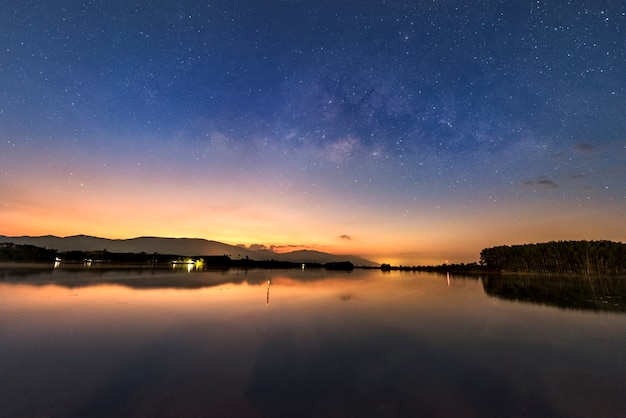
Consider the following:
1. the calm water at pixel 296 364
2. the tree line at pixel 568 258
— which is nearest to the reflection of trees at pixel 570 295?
the calm water at pixel 296 364

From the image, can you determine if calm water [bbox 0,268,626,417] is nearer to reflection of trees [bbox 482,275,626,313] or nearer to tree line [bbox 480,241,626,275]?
reflection of trees [bbox 482,275,626,313]

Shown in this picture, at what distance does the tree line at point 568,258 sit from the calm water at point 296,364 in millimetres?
125835

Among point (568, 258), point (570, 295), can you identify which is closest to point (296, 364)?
point (570, 295)

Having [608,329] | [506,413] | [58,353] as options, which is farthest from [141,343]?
[608,329]

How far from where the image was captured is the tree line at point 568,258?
388 feet

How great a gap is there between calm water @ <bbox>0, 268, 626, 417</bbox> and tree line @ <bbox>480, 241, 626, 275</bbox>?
126 m

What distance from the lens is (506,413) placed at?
28.5 feet

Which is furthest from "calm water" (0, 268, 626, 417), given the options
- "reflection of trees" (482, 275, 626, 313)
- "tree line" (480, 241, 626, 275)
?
"tree line" (480, 241, 626, 275)

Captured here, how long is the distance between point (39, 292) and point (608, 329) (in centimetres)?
4341

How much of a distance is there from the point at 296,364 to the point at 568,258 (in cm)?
14588

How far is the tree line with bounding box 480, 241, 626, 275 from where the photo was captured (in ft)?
388

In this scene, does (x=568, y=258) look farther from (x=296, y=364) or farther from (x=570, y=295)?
(x=296, y=364)

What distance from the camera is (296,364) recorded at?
1216 cm

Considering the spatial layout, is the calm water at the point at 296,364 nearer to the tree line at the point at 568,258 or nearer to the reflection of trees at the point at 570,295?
the reflection of trees at the point at 570,295
